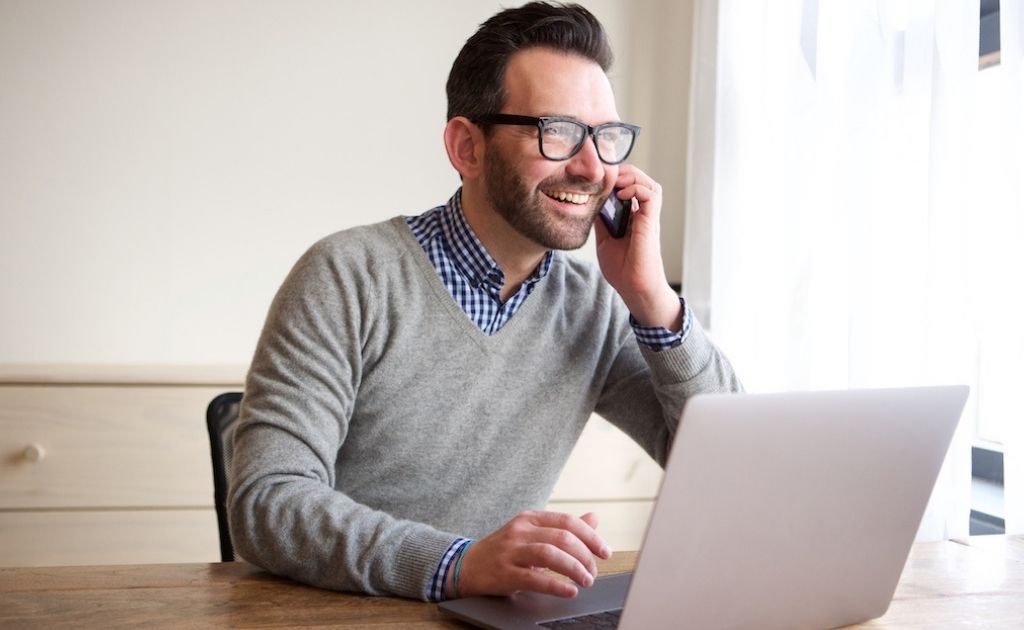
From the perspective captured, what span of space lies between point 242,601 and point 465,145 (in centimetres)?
79

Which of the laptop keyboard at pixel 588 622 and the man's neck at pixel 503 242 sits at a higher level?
the man's neck at pixel 503 242

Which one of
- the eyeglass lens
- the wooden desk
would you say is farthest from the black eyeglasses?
the wooden desk

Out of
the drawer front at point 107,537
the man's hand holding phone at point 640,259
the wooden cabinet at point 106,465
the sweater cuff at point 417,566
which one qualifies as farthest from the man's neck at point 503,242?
the drawer front at point 107,537

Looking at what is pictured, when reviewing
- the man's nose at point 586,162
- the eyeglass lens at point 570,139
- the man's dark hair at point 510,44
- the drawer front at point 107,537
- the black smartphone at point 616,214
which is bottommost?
the drawer front at point 107,537

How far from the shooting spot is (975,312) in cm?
171

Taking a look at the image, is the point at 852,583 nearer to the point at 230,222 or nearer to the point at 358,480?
the point at 358,480

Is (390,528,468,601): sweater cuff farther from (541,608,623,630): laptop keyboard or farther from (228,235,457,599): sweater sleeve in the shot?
(541,608,623,630): laptop keyboard

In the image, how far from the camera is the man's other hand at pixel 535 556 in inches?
39.2

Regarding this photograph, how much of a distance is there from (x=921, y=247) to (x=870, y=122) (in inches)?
10.3

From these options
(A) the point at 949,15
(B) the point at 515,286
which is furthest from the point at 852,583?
(A) the point at 949,15

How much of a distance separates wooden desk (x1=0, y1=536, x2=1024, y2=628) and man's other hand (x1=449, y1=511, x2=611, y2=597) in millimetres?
59

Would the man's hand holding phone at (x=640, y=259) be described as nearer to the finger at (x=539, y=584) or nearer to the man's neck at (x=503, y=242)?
the man's neck at (x=503, y=242)

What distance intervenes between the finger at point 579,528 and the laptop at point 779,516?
7 centimetres

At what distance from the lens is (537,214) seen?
4.94 ft
